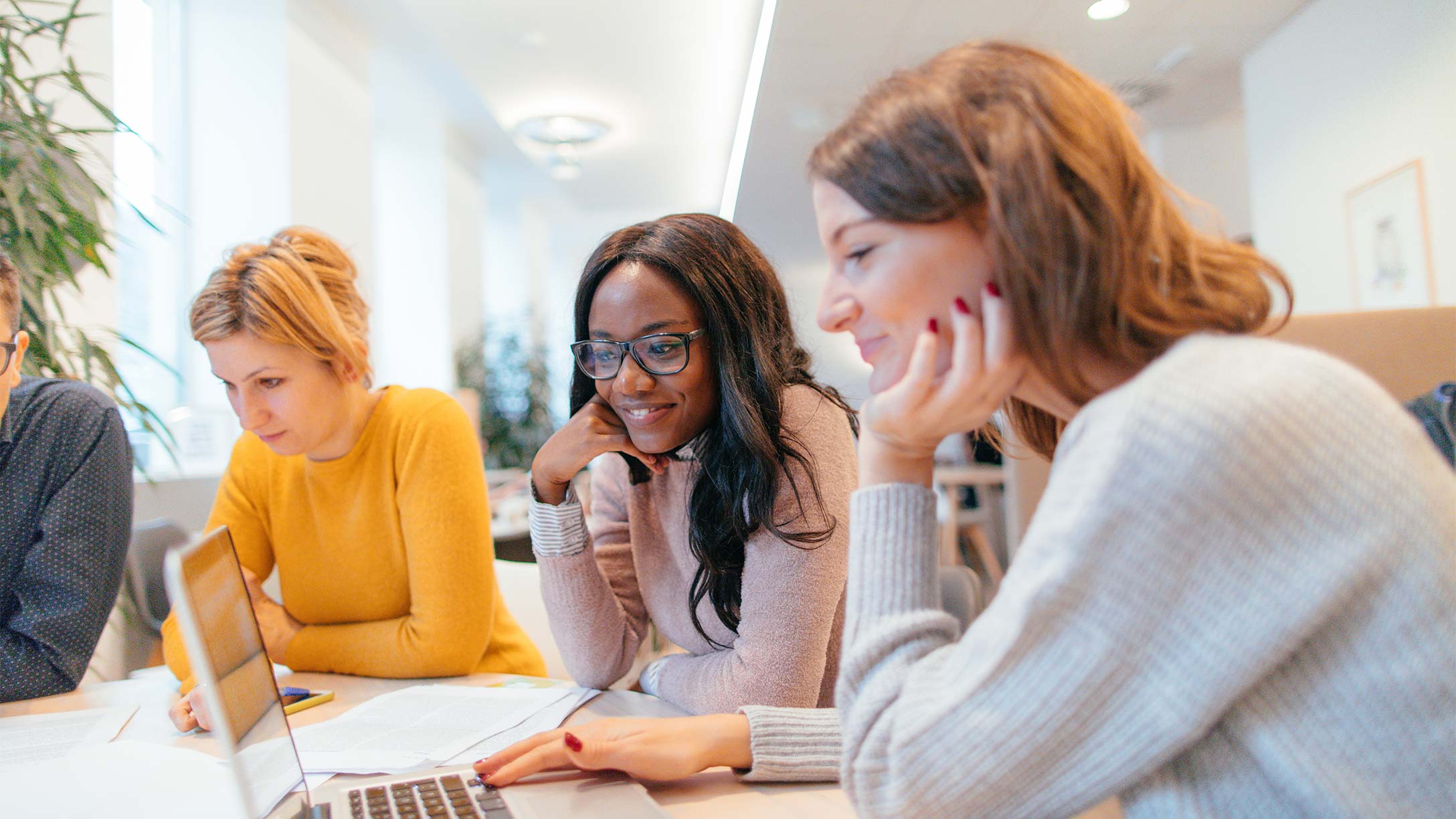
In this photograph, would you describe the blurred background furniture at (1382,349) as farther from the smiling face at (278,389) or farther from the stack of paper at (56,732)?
the stack of paper at (56,732)

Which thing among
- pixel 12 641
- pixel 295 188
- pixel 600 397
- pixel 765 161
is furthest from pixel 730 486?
pixel 765 161

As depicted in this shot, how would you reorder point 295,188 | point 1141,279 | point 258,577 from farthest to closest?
1. point 295,188
2. point 258,577
3. point 1141,279

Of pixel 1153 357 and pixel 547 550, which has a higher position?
pixel 1153 357

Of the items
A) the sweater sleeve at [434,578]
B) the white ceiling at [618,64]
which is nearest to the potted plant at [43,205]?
the sweater sleeve at [434,578]

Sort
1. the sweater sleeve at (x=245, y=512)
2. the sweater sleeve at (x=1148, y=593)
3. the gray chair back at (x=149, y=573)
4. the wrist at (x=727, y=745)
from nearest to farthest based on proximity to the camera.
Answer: the sweater sleeve at (x=1148, y=593)
the wrist at (x=727, y=745)
the sweater sleeve at (x=245, y=512)
the gray chair back at (x=149, y=573)

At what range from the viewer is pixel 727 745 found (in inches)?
37.2

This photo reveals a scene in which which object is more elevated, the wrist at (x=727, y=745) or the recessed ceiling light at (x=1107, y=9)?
the recessed ceiling light at (x=1107, y=9)

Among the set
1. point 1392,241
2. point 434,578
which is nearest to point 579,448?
point 434,578

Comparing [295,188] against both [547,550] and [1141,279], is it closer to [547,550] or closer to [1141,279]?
[547,550]

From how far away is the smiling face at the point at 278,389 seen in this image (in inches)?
59.0

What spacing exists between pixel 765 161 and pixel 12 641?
6186 mm

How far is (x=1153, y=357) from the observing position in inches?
27.5

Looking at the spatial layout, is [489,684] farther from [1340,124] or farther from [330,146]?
[1340,124]

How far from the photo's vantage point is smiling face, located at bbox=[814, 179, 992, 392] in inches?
29.3
